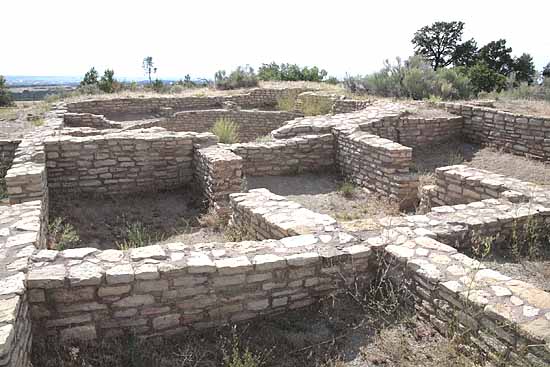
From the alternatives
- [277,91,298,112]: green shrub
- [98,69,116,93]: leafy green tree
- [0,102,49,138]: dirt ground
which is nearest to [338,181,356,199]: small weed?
[0,102,49,138]: dirt ground

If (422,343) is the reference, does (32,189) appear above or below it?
above

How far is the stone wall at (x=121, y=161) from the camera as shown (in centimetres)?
742

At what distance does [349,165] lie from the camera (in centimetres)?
866

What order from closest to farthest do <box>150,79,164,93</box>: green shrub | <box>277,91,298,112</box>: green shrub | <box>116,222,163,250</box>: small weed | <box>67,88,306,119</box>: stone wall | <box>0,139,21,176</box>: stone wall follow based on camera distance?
<box>116,222,163,250</box>: small weed < <box>0,139,21,176</box>: stone wall < <box>67,88,306,119</box>: stone wall < <box>277,91,298,112</box>: green shrub < <box>150,79,164,93</box>: green shrub

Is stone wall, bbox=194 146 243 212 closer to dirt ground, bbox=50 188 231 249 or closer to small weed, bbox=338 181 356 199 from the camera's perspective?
dirt ground, bbox=50 188 231 249

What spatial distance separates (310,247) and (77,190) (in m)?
4.82

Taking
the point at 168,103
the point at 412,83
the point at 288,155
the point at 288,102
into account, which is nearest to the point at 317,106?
the point at 288,102

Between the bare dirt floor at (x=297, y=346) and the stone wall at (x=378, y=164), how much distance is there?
3.76 m

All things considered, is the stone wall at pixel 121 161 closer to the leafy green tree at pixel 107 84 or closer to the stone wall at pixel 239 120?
the stone wall at pixel 239 120

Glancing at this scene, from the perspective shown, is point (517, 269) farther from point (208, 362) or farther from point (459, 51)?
point (459, 51)

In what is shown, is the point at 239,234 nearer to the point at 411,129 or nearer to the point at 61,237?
the point at 61,237

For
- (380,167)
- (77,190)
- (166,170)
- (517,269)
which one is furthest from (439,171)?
(77,190)

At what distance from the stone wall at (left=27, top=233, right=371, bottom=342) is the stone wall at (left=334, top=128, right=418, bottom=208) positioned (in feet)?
11.5

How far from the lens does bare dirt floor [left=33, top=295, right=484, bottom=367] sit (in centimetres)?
333
